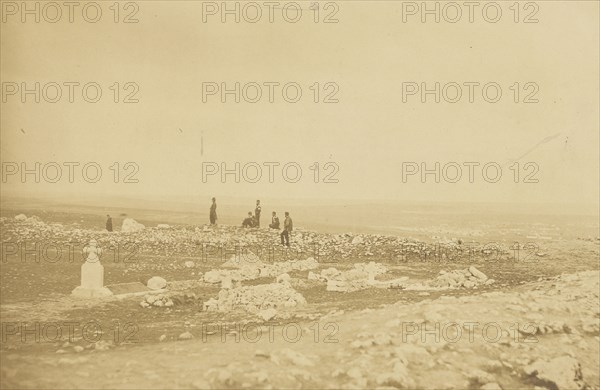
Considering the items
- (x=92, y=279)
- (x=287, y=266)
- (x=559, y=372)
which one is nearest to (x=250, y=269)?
(x=287, y=266)

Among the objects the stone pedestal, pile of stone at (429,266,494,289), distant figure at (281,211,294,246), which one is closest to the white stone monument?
the stone pedestal

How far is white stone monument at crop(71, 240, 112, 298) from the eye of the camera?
18.3ft

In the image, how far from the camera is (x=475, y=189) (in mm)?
7371

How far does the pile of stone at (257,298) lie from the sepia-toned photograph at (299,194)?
39mm

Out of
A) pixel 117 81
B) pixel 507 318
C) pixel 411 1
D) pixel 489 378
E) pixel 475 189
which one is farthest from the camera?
pixel 475 189

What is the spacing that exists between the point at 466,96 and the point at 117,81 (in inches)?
160

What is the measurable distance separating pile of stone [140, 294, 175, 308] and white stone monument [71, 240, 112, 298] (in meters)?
0.39

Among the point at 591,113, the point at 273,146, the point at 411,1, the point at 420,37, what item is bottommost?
A: the point at 273,146

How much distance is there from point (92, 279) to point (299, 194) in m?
2.52

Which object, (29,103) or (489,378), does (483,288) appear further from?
(29,103)

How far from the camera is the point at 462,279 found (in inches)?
269

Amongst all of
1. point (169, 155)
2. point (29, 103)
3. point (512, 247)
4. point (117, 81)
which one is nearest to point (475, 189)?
point (512, 247)

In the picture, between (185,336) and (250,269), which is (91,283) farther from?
(250,269)

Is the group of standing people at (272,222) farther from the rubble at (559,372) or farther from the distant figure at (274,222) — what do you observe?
the rubble at (559,372)
